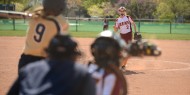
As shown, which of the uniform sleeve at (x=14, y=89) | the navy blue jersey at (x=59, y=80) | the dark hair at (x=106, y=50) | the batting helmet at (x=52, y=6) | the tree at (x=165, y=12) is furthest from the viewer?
the tree at (x=165, y=12)

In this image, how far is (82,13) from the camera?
6950 cm

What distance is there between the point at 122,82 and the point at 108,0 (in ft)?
207

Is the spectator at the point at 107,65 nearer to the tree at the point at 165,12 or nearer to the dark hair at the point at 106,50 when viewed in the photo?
the dark hair at the point at 106,50

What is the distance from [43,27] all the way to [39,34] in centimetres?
12

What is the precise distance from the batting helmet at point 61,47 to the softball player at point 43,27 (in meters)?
1.79

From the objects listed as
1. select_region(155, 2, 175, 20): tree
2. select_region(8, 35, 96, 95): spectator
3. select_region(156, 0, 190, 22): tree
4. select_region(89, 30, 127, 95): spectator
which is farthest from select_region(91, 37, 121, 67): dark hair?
select_region(155, 2, 175, 20): tree

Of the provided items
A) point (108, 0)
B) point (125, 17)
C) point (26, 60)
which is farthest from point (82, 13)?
point (26, 60)

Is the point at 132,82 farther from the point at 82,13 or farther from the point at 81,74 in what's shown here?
the point at 82,13

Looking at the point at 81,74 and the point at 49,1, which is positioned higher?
the point at 49,1

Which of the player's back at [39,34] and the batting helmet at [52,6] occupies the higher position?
the batting helmet at [52,6]

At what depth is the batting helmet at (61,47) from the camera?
2.95 meters

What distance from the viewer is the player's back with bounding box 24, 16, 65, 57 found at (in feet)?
16.0

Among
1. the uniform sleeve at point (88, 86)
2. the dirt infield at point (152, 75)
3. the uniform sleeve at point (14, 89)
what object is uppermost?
the uniform sleeve at point (88, 86)

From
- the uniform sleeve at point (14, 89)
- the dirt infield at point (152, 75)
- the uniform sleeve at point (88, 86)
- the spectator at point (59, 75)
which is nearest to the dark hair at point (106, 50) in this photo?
the spectator at point (59, 75)
